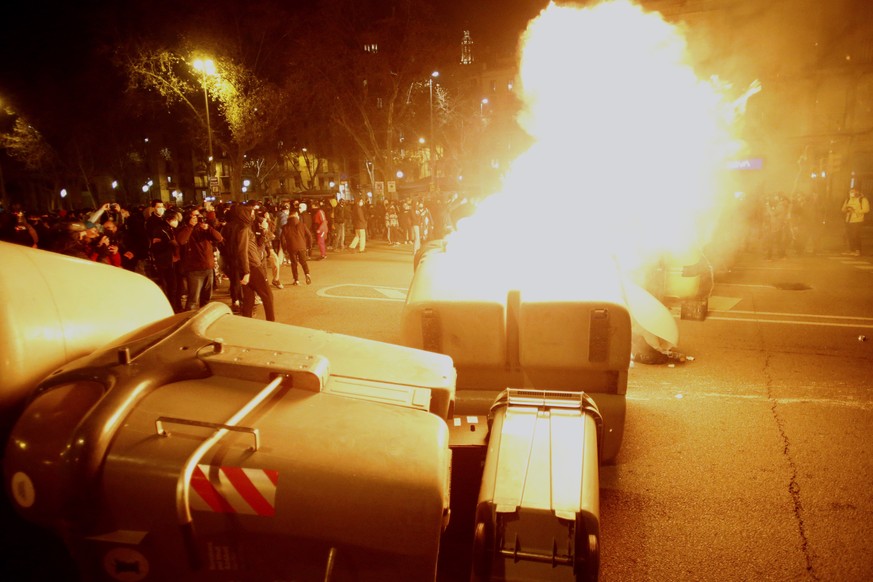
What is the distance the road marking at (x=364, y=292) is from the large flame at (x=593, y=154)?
378cm

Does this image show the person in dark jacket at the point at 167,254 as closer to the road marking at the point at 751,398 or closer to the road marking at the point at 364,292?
the road marking at the point at 364,292

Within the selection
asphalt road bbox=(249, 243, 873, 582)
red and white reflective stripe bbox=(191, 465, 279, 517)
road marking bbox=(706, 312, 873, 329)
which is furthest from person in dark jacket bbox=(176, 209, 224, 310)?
road marking bbox=(706, 312, 873, 329)

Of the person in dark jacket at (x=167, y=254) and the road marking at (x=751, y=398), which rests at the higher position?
the person in dark jacket at (x=167, y=254)

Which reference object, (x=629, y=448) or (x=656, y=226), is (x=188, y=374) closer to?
(x=629, y=448)

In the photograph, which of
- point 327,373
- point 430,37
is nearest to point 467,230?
point 327,373

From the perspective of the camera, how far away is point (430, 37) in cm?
2783

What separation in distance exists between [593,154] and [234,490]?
25.0 ft

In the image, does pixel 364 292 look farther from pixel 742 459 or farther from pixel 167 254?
pixel 742 459

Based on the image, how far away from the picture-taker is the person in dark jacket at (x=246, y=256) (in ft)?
26.9

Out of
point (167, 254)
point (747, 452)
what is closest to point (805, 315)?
point (747, 452)

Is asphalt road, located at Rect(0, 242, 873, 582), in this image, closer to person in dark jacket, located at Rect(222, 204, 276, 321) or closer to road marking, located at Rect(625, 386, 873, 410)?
road marking, located at Rect(625, 386, 873, 410)

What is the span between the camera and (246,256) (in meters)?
8.19

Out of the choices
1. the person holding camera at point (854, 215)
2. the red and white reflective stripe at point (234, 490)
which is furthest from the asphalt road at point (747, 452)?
the person holding camera at point (854, 215)

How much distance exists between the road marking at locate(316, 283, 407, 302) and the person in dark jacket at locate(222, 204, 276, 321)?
2837 millimetres
